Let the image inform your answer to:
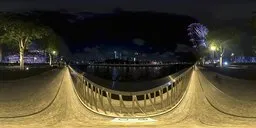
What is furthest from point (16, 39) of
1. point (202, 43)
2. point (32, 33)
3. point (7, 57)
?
point (7, 57)

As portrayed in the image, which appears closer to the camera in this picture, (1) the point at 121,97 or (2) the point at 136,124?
(2) the point at 136,124

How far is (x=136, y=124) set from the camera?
40.0 ft

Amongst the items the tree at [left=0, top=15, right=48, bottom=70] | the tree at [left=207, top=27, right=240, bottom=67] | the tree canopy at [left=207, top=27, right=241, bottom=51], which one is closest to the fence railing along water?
the tree at [left=0, top=15, right=48, bottom=70]

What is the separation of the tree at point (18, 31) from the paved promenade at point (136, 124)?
59.9 m

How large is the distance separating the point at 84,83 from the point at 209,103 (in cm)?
395

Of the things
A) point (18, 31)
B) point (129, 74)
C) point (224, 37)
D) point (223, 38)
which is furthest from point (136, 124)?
point (224, 37)

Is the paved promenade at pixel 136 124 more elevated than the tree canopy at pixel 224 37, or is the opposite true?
the tree canopy at pixel 224 37

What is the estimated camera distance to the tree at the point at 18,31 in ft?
237

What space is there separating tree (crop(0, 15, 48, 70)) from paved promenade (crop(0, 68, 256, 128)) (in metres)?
59.9

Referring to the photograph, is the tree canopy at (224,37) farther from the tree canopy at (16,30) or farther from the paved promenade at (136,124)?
the paved promenade at (136,124)

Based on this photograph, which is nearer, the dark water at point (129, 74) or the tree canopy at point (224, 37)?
the dark water at point (129, 74)

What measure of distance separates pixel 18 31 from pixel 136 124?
206 ft

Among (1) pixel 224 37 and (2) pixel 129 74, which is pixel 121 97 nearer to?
(2) pixel 129 74

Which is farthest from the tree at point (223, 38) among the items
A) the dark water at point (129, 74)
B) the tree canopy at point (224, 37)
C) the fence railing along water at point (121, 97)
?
the fence railing along water at point (121, 97)
